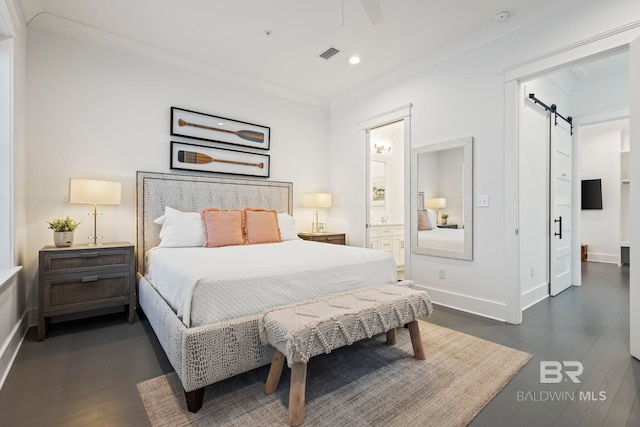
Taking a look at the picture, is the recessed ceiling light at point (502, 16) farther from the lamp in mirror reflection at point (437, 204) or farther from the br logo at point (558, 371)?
the br logo at point (558, 371)

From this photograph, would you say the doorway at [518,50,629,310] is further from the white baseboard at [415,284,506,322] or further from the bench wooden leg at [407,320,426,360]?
the bench wooden leg at [407,320,426,360]

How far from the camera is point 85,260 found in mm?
2744

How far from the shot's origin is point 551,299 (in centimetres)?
374

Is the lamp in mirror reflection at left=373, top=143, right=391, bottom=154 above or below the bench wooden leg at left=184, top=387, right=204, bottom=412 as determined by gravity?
above

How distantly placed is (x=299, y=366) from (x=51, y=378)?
167cm

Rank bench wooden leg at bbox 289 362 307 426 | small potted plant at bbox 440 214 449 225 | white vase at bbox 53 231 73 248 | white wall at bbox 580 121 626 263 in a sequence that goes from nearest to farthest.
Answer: bench wooden leg at bbox 289 362 307 426, white vase at bbox 53 231 73 248, small potted plant at bbox 440 214 449 225, white wall at bbox 580 121 626 263

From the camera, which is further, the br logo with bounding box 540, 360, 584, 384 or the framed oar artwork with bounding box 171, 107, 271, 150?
the framed oar artwork with bounding box 171, 107, 271, 150

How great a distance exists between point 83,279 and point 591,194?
8692 millimetres

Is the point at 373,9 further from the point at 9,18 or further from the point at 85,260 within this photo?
the point at 85,260

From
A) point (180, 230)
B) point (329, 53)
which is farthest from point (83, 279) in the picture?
point (329, 53)

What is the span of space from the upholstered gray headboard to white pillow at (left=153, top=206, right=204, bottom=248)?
0.61 ft

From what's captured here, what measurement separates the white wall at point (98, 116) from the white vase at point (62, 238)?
1.25 feet

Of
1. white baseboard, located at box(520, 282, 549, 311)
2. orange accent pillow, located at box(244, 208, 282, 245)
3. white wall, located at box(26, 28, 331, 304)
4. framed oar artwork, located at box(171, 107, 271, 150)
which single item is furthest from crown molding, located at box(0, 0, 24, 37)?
white baseboard, located at box(520, 282, 549, 311)

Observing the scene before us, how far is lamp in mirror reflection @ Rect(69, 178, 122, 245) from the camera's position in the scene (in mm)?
2818
